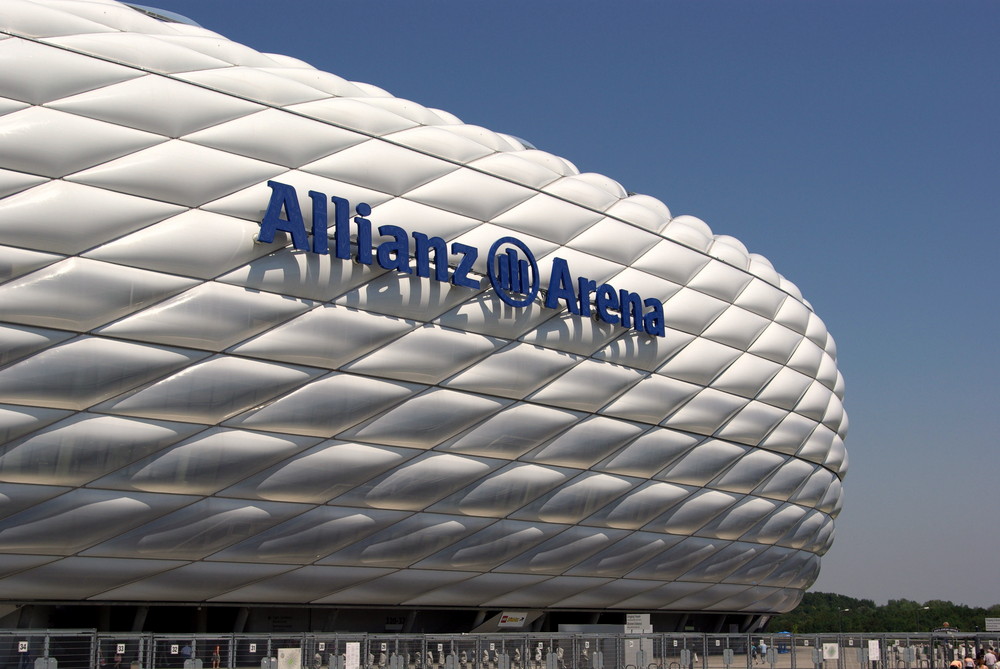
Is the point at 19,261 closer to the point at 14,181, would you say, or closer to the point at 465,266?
the point at 14,181

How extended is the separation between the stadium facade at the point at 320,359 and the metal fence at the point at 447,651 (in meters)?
1.70

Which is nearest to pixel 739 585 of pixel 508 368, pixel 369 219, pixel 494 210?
pixel 508 368

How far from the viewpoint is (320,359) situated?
22344mm

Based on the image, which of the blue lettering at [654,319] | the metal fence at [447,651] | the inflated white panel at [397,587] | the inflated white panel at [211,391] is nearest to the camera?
the metal fence at [447,651]

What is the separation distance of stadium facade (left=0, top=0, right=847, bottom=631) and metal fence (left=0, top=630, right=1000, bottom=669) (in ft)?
5.57

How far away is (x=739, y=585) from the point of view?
34.3 metres

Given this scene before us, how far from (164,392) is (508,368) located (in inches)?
333

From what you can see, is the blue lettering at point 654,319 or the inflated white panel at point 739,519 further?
the inflated white panel at point 739,519

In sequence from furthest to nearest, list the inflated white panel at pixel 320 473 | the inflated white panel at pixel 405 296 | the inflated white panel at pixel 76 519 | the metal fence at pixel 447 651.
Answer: the inflated white panel at pixel 405 296 → the inflated white panel at pixel 320 473 → the inflated white panel at pixel 76 519 → the metal fence at pixel 447 651

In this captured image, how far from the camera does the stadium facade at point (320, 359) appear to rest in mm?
19844

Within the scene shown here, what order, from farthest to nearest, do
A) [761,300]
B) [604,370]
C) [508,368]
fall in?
1. [761,300]
2. [604,370]
3. [508,368]

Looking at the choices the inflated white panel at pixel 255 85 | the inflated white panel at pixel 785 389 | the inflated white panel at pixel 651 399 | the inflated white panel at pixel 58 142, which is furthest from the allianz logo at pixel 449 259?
the inflated white panel at pixel 785 389

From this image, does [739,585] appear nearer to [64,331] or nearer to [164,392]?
[164,392]

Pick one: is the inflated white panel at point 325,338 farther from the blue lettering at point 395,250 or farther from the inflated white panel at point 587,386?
the inflated white panel at point 587,386
